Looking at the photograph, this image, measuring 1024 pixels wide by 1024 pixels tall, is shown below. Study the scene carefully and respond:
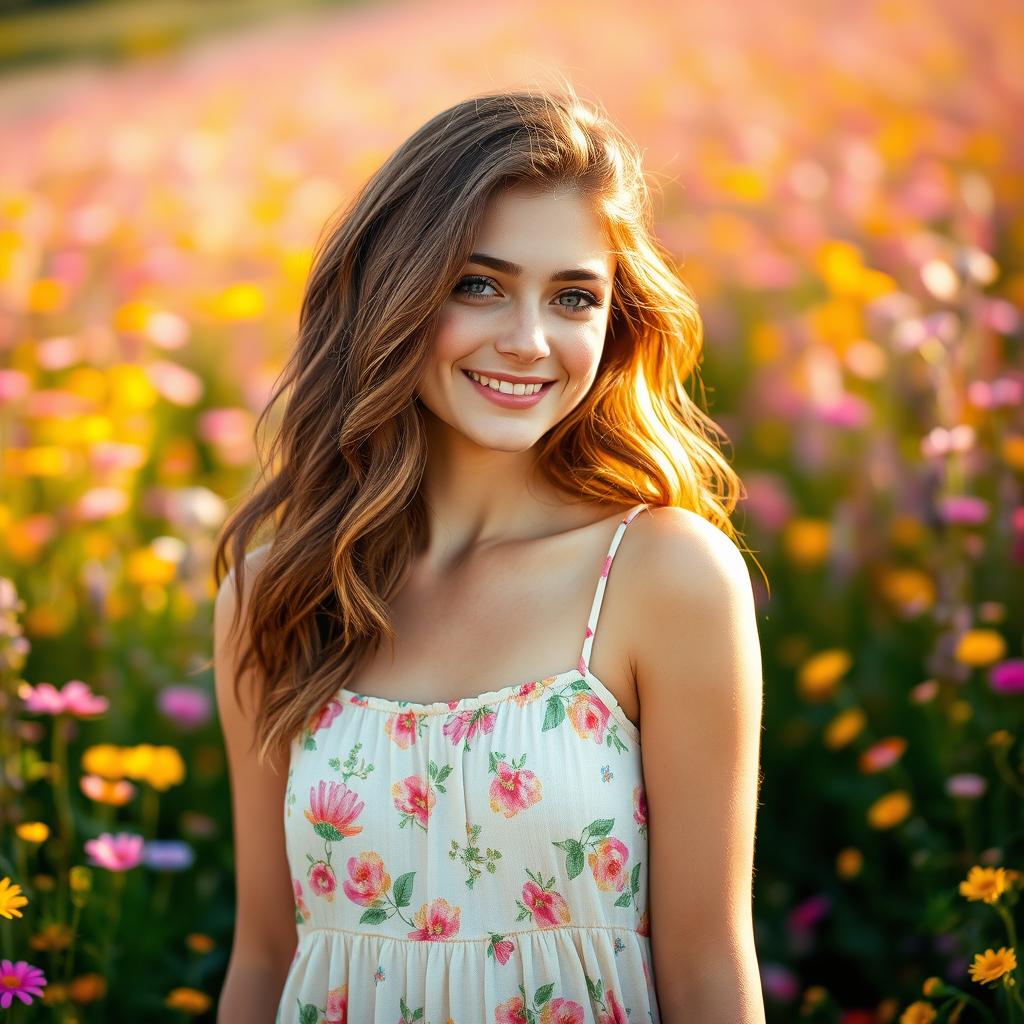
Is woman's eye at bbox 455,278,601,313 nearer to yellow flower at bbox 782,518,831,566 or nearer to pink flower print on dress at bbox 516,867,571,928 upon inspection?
pink flower print on dress at bbox 516,867,571,928

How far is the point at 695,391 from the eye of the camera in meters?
3.35

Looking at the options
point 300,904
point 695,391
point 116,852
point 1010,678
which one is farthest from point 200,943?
point 695,391

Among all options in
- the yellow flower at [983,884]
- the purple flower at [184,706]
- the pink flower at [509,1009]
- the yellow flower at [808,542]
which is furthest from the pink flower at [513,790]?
the yellow flower at [808,542]

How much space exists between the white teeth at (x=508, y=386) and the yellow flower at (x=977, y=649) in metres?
1.00

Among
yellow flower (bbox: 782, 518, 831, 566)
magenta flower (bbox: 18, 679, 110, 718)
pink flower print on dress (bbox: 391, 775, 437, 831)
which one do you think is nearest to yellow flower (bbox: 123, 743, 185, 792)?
magenta flower (bbox: 18, 679, 110, 718)

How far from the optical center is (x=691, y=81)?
374 centimetres

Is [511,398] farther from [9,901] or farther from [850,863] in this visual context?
[850,863]

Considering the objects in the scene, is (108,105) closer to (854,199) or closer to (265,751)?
(854,199)

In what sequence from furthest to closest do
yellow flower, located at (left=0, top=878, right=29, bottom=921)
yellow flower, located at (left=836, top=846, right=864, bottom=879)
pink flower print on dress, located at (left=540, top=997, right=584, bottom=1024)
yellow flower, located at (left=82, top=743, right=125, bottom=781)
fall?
yellow flower, located at (left=836, top=846, right=864, bottom=879)
yellow flower, located at (left=82, top=743, right=125, bottom=781)
pink flower print on dress, located at (left=540, top=997, right=584, bottom=1024)
yellow flower, located at (left=0, top=878, right=29, bottom=921)

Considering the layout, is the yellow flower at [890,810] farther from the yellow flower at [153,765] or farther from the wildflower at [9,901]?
the wildflower at [9,901]

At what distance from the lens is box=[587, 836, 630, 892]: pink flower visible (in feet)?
5.18

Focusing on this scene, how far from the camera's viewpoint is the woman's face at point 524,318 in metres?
1.63

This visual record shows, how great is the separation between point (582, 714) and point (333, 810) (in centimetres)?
37

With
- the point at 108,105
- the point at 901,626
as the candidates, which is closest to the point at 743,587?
the point at 901,626
